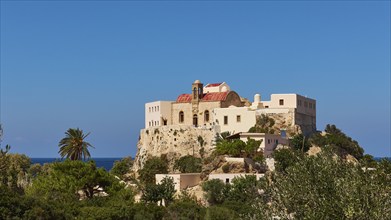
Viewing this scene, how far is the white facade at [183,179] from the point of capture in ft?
237

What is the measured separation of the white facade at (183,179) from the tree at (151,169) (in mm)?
3056

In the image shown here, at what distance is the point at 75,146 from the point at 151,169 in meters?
9.72

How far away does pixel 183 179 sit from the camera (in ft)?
239

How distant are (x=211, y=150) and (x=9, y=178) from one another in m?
24.0

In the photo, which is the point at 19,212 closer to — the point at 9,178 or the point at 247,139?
the point at 9,178

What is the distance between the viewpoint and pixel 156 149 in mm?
84938

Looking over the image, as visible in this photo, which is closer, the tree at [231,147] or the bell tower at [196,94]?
the tree at [231,147]

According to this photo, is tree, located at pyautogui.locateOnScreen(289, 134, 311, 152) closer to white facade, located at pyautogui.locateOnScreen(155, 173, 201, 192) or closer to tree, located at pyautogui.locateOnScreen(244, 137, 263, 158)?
tree, located at pyautogui.locateOnScreen(244, 137, 263, 158)

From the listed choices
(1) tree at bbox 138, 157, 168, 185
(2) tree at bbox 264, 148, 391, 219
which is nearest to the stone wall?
(1) tree at bbox 138, 157, 168, 185

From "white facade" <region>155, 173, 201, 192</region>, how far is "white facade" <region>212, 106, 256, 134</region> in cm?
864

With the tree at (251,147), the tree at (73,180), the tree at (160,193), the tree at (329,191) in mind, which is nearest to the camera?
the tree at (329,191)

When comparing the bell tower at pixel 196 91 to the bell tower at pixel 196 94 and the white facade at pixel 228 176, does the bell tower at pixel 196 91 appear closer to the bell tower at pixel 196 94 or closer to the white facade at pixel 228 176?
the bell tower at pixel 196 94

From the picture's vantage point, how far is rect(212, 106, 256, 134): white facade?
80188 mm

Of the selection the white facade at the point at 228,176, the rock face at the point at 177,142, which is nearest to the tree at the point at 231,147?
the rock face at the point at 177,142
